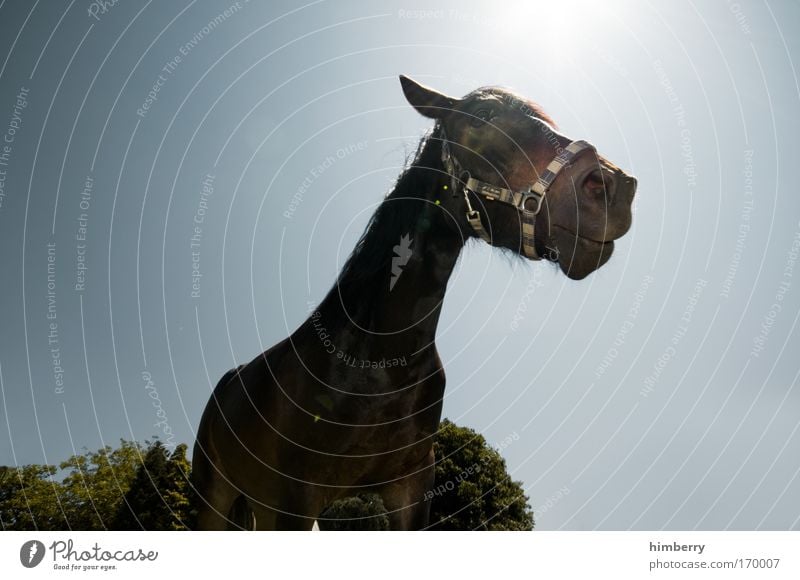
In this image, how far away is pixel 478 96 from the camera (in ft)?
16.0

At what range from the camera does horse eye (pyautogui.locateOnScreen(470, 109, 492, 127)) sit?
15.5 feet

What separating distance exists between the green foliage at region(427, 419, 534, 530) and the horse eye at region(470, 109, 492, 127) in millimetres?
25873

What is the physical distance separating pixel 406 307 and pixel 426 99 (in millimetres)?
2032

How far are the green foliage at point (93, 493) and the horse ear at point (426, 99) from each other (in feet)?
80.4

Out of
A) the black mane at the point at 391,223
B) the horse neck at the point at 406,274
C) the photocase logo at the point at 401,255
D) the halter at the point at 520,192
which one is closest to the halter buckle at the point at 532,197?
the halter at the point at 520,192

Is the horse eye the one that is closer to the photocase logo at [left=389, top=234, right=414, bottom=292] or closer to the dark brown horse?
the dark brown horse

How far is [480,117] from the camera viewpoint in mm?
4746

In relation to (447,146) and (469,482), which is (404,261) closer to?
(447,146)

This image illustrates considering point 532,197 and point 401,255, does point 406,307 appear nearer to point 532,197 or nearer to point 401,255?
point 401,255

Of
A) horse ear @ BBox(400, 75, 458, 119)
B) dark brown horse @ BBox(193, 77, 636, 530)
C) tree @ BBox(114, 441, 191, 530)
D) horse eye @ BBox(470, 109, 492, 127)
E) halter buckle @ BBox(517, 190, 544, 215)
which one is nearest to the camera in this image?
halter buckle @ BBox(517, 190, 544, 215)

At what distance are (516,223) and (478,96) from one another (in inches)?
49.5
